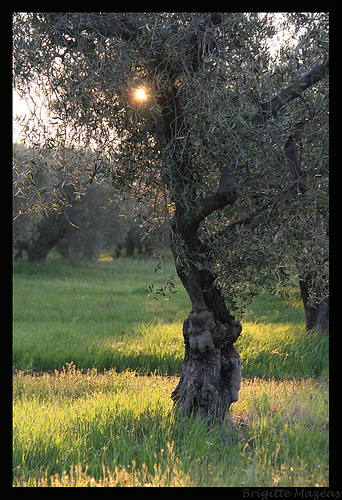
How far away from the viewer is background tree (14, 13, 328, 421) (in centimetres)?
544

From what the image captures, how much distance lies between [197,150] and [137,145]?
113 cm

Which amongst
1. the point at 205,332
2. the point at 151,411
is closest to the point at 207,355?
the point at 205,332

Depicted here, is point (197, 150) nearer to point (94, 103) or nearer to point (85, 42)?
point (94, 103)

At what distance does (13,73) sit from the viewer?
6.09 meters

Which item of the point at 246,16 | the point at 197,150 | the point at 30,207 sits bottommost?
the point at 30,207

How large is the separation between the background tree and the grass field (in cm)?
229

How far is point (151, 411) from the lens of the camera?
7.43 metres

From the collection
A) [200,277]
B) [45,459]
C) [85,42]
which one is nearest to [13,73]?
[85,42]

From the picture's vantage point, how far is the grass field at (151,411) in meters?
5.55

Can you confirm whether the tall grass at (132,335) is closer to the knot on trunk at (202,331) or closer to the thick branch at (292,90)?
the knot on trunk at (202,331)

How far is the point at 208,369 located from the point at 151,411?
47.8 inches

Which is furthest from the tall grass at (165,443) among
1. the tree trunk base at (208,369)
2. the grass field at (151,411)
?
the tree trunk base at (208,369)

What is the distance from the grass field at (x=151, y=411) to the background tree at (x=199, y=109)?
7.53 feet
